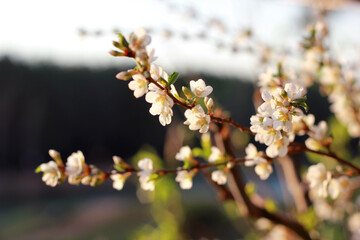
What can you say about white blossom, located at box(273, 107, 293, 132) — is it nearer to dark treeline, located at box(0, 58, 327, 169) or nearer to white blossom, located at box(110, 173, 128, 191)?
white blossom, located at box(110, 173, 128, 191)

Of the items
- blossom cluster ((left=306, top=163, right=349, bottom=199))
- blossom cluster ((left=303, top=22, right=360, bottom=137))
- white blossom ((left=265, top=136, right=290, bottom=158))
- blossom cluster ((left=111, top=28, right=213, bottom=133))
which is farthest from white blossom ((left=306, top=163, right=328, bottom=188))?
blossom cluster ((left=303, top=22, right=360, bottom=137))

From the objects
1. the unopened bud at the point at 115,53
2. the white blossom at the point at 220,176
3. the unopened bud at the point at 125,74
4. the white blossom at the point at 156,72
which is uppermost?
the unopened bud at the point at 115,53

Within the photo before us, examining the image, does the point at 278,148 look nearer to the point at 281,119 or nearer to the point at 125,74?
the point at 281,119

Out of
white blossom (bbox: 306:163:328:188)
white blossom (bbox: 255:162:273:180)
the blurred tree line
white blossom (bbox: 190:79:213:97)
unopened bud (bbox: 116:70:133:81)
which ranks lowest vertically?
white blossom (bbox: 306:163:328:188)

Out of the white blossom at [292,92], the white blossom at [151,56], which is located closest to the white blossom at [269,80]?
the white blossom at [292,92]

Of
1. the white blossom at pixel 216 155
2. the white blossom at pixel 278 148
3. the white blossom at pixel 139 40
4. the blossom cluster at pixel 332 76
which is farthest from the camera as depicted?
the blossom cluster at pixel 332 76

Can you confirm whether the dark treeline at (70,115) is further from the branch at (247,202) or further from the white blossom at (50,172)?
the white blossom at (50,172)

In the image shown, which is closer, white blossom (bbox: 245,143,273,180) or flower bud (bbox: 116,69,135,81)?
flower bud (bbox: 116,69,135,81)
